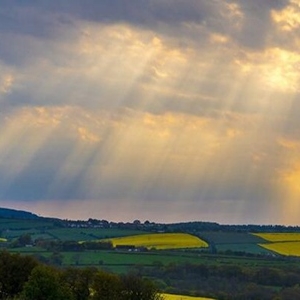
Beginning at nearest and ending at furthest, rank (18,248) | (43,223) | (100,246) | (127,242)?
(18,248)
(100,246)
(127,242)
(43,223)

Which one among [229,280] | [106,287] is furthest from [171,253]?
[106,287]

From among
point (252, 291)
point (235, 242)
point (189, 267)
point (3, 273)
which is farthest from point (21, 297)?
point (235, 242)

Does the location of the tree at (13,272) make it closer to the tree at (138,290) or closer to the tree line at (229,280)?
the tree at (138,290)

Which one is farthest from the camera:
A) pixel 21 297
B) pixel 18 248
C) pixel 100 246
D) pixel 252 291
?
pixel 100 246

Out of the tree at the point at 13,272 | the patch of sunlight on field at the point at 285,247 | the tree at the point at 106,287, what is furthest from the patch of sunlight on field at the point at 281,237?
the tree at the point at 13,272

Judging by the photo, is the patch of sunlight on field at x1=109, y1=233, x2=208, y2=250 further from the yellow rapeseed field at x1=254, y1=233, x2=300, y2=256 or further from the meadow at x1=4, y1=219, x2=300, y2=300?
the yellow rapeseed field at x1=254, y1=233, x2=300, y2=256

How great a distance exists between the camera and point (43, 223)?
187375mm

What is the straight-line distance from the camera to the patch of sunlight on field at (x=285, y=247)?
149 m

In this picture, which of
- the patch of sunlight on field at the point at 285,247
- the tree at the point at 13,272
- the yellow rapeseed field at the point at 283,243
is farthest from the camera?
the yellow rapeseed field at the point at 283,243

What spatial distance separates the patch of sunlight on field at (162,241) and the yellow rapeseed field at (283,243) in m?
17.2

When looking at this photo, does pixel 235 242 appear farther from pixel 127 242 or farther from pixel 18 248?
pixel 18 248

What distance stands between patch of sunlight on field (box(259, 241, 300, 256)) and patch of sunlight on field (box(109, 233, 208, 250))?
53.3 ft

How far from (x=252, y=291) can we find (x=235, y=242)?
6481 cm

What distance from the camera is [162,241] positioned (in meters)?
157
